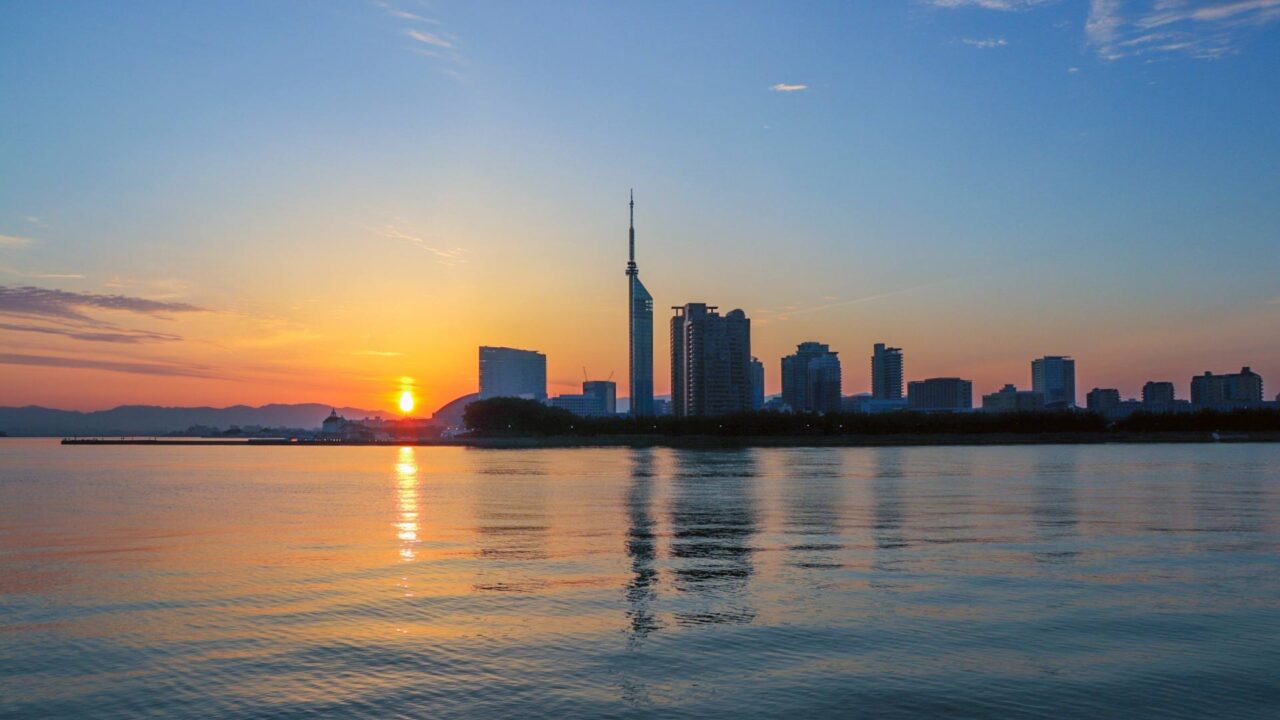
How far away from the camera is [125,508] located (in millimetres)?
74625

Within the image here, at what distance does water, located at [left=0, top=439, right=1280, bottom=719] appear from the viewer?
69.2 feet

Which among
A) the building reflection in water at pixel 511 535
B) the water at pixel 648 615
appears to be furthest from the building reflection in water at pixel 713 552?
the building reflection in water at pixel 511 535

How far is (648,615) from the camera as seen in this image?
29.4 metres

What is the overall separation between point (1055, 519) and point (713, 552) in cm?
2649

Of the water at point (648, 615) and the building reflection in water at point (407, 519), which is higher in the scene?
the water at point (648, 615)

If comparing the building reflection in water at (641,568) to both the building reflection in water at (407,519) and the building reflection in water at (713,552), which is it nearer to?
the building reflection in water at (713,552)

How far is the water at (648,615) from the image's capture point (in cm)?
2109

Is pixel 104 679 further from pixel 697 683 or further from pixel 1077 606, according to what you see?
pixel 1077 606

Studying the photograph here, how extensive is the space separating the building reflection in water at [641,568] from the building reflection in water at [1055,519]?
16474 millimetres

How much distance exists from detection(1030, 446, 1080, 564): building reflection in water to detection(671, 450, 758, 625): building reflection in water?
43.8ft

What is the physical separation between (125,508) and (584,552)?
1860 inches

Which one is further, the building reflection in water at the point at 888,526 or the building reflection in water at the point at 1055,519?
the building reflection in water at the point at 1055,519

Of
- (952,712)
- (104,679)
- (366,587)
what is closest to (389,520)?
(366,587)

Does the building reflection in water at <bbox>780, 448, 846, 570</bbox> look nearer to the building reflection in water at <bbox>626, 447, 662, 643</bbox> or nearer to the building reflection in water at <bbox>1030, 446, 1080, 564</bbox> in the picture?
the building reflection in water at <bbox>626, 447, 662, 643</bbox>
